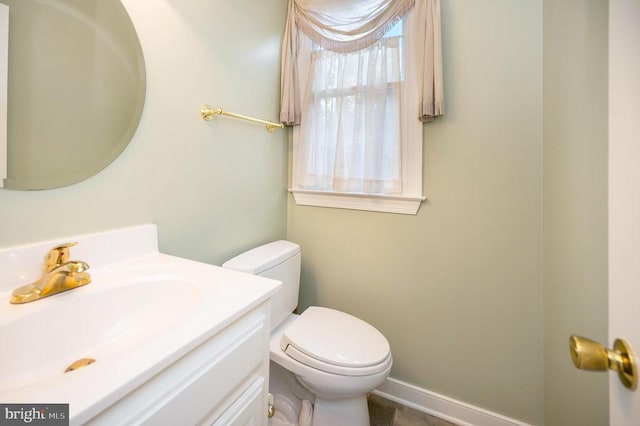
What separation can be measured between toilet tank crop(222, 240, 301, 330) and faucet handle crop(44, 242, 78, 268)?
522 mm

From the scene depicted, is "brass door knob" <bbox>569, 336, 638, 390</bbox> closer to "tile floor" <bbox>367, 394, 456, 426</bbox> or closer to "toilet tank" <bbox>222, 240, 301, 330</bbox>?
"toilet tank" <bbox>222, 240, 301, 330</bbox>

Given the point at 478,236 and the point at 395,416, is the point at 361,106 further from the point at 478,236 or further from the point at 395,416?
the point at 395,416

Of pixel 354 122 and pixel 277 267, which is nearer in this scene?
pixel 277 267

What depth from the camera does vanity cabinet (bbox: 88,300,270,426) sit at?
39 centimetres

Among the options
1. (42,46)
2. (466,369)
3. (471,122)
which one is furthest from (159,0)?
(466,369)

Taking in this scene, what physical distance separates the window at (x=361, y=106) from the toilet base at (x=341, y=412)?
0.91 metres

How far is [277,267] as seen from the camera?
49.1 inches

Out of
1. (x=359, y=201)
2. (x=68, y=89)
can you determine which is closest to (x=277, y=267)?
(x=359, y=201)

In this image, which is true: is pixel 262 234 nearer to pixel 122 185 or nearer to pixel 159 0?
pixel 122 185

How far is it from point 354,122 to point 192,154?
0.81 metres

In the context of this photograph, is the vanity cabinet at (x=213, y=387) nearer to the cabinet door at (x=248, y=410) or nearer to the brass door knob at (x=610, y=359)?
the cabinet door at (x=248, y=410)

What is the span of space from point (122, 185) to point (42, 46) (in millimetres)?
392

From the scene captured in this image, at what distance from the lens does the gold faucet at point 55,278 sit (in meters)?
0.59

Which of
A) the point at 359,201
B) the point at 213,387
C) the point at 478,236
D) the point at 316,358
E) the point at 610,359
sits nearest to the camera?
the point at 610,359
